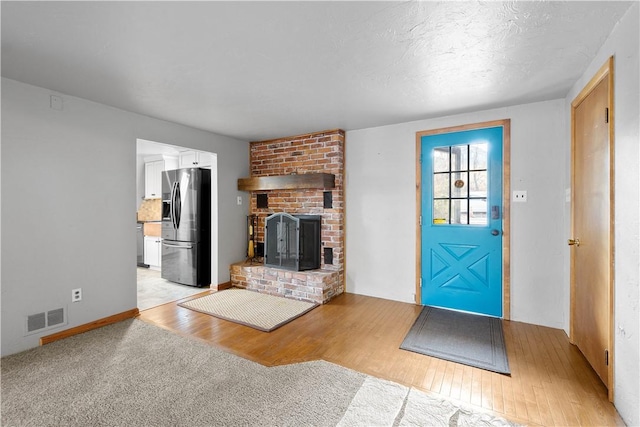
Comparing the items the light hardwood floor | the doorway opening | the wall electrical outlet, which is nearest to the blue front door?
the wall electrical outlet

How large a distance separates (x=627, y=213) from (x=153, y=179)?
695 centimetres

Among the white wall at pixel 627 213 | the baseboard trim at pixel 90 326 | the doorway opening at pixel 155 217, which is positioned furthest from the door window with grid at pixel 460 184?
the baseboard trim at pixel 90 326

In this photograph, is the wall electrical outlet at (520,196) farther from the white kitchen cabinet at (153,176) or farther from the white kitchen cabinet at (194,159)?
the white kitchen cabinet at (153,176)

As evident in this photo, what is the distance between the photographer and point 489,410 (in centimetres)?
174

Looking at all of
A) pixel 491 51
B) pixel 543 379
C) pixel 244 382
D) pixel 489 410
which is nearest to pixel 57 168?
pixel 244 382

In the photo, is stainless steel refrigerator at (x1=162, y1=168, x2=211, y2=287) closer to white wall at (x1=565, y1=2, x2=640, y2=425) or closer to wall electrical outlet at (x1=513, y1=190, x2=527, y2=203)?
wall electrical outlet at (x1=513, y1=190, x2=527, y2=203)

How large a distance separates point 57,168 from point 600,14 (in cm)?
411

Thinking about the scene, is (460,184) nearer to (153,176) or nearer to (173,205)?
(173,205)

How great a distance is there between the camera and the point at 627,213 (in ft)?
5.29

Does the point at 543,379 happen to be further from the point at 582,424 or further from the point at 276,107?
the point at 276,107

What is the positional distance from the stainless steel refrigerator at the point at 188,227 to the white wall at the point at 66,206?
1032mm

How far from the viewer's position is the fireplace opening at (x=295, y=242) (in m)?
3.97

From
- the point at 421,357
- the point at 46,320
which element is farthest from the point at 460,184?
the point at 46,320

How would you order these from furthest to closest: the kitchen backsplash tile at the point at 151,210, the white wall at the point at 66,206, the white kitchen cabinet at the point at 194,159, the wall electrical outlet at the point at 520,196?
the kitchen backsplash tile at the point at 151,210, the white kitchen cabinet at the point at 194,159, the wall electrical outlet at the point at 520,196, the white wall at the point at 66,206
